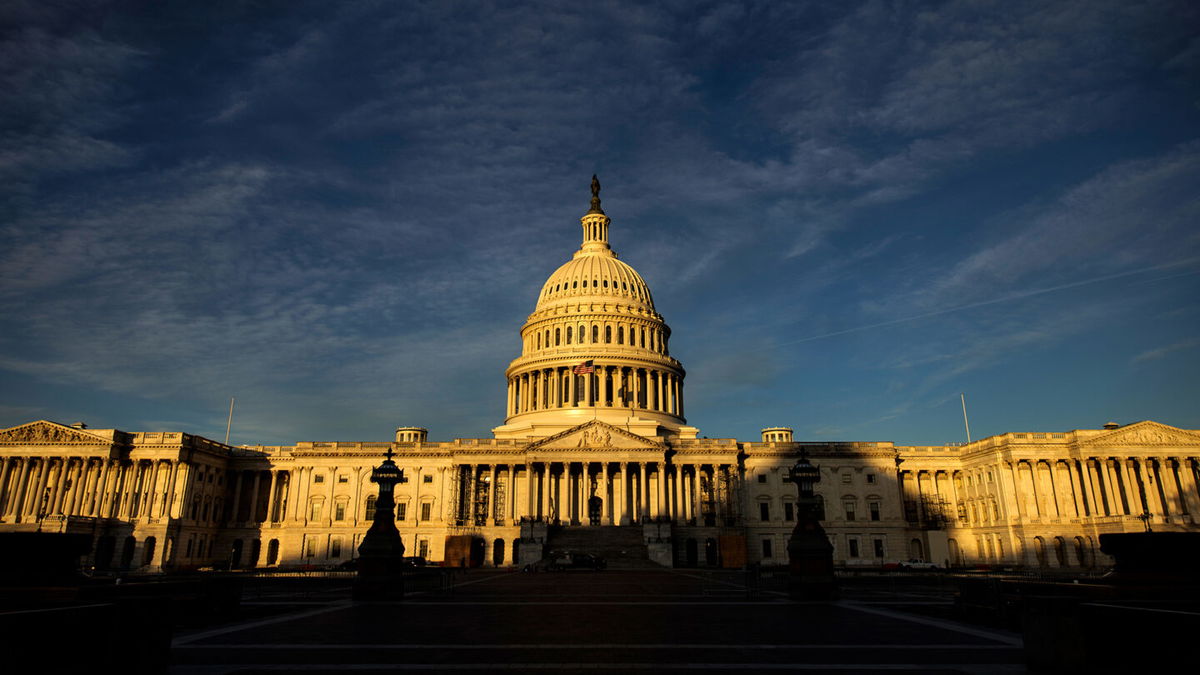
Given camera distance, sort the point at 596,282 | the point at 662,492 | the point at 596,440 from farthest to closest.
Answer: the point at 596,282, the point at 596,440, the point at 662,492

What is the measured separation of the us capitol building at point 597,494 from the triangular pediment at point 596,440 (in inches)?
6.7

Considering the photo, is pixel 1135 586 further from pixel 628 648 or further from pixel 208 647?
pixel 208 647

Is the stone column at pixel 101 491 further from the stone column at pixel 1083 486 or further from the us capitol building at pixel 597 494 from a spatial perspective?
the stone column at pixel 1083 486

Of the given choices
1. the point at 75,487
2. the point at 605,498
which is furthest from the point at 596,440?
the point at 75,487

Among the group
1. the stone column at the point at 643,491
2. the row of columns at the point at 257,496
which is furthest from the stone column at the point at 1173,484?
the row of columns at the point at 257,496

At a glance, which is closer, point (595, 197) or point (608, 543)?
point (608, 543)

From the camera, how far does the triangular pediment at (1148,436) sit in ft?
266

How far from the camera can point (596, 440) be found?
8688cm

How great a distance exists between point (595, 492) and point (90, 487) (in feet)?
188

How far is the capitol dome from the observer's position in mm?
102750

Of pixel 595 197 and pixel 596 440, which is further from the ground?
pixel 595 197

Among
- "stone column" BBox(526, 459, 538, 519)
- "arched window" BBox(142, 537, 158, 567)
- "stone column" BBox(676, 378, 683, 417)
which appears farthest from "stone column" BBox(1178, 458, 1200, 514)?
"arched window" BBox(142, 537, 158, 567)

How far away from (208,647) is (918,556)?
91341 mm

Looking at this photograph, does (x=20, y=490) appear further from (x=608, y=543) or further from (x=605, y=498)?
(x=608, y=543)
